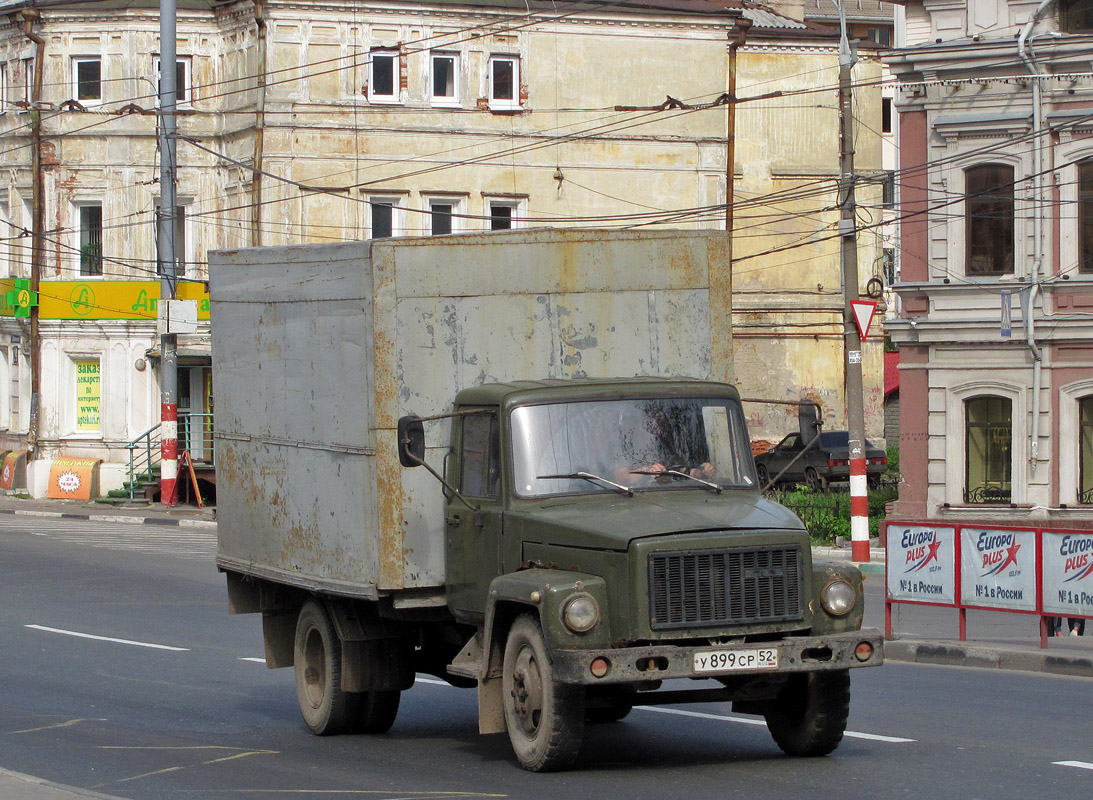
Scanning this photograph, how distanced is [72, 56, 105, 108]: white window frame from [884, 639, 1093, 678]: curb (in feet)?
103

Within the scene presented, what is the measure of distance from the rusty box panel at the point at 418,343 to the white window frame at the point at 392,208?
3127cm

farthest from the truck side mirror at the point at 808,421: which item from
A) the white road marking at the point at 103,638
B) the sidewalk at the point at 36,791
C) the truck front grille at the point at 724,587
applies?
the white road marking at the point at 103,638

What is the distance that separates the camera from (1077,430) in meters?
29.1

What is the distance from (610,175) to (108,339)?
1311 centimetres

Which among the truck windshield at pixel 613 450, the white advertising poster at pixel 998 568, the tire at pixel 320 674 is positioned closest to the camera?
the truck windshield at pixel 613 450

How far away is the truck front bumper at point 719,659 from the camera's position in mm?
8852

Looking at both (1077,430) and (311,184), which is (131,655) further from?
(311,184)

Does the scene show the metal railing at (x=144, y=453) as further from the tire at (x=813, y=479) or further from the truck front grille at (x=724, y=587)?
the truck front grille at (x=724, y=587)

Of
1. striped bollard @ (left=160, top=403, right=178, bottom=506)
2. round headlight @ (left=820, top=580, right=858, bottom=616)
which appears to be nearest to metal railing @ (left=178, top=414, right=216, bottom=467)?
striped bollard @ (left=160, top=403, right=178, bottom=506)

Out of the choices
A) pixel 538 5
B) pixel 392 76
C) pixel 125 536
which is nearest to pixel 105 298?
pixel 392 76

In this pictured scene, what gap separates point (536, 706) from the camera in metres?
9.38

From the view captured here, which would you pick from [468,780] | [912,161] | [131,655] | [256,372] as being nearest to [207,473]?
[912,161]

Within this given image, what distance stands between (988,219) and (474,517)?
21335mm

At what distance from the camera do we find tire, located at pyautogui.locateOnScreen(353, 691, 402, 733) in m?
11.6
